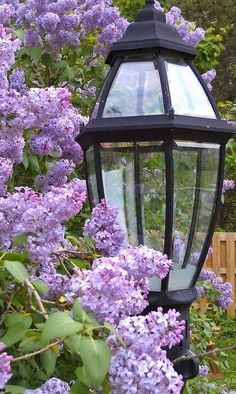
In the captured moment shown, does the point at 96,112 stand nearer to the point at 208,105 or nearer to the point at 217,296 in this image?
the point at 208,105

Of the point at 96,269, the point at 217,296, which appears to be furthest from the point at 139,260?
the point at 217,296

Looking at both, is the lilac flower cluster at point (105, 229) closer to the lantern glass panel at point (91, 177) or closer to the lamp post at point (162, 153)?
the lamp post at point (162, 153)

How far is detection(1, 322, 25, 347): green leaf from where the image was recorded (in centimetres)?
107

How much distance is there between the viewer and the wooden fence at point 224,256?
1033cm

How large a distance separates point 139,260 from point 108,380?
0.26 meters

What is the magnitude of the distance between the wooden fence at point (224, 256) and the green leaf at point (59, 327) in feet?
30.9

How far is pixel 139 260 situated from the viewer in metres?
1.22

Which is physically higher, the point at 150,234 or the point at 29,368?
the point at 150,234

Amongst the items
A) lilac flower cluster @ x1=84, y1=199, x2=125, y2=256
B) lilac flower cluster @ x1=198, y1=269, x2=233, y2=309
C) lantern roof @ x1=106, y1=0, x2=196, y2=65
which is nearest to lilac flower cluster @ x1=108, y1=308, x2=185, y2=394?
lilac flower cluster @ x1=84, y1=199, x2=125, y2=256

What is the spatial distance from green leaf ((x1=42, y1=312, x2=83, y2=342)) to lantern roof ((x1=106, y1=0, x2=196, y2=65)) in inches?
37.8

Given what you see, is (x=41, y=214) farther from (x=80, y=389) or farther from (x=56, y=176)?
(x=56, y=176)

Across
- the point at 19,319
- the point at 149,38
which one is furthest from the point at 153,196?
the point at 19,319

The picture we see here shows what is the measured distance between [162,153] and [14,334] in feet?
2.36

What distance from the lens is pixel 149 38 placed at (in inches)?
70.8
